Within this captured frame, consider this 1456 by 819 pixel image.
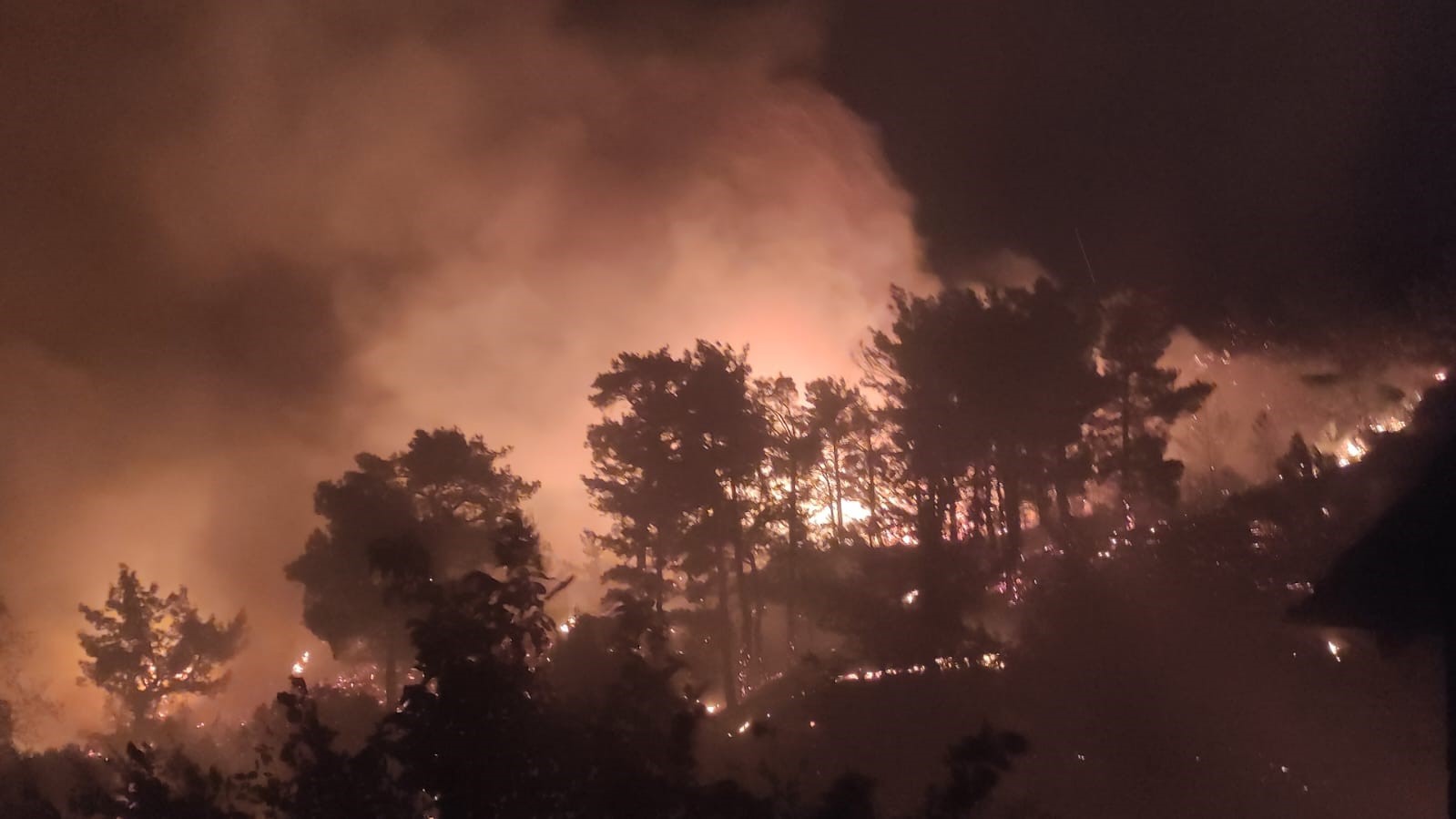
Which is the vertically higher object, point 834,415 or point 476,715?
point 834,415

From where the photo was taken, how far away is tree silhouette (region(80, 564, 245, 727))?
46.1m

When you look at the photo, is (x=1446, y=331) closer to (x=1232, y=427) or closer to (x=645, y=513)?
(x=1232, y=427)

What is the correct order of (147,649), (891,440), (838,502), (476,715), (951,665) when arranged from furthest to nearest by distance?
(147,649)
(838,502)
(891,440)
(951,665)
(476,715)

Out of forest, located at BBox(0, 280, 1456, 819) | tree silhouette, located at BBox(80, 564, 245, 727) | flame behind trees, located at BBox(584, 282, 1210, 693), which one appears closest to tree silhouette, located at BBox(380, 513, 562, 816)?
forest, located at BBox(0, 280, 1456, 819)

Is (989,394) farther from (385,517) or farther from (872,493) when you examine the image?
(385,517)

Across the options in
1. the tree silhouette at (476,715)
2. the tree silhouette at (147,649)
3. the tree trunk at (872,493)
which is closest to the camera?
the tree silhouette at (476,715)

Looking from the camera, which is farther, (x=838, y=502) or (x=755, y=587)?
(x=838, y=502)

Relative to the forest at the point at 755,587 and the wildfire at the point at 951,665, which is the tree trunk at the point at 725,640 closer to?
the forest at the point at 755,587

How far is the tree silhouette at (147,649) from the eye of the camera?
151 ft

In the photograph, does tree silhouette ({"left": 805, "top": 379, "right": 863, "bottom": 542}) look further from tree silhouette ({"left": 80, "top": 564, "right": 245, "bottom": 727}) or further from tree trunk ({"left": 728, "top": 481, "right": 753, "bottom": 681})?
tree silhouette ({"left": 80, "top": 564, "right": 245, "bottom": 727})

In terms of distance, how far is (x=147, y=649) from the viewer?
46.7 m

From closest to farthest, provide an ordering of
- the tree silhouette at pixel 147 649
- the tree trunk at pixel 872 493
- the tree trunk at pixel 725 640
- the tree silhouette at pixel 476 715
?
1. the tree silhouette at pixel 476 715
2. the tree trunk at pixel 725 640
3. the tree trunk at pixel 872 493
4. the tree silhouette at pixel 147 649

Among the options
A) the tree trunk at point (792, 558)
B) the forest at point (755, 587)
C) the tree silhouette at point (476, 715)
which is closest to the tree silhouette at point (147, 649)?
the forest at point (755, 587)

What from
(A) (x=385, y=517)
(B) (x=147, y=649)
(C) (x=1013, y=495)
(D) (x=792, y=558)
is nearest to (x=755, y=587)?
(D) (x=792, y=558)
